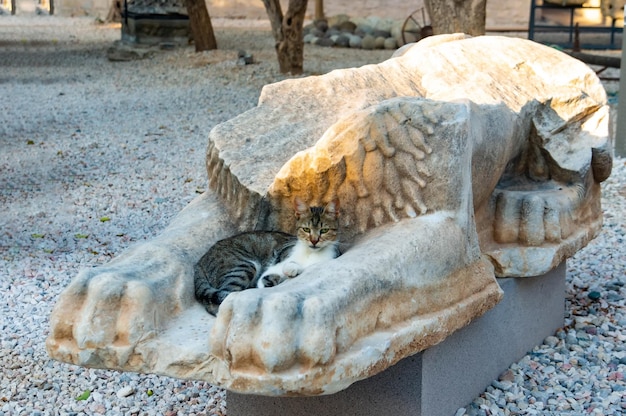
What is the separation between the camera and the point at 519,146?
13.0ft

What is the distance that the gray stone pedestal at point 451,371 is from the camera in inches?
121

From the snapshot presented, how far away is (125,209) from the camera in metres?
6.54

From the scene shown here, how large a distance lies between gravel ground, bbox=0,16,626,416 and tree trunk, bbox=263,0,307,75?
31 cm

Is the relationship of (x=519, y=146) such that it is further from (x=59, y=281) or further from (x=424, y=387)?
(x=59, y=281)

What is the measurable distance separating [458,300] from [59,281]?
2830mm

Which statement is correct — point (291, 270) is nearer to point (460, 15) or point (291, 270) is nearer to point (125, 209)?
point (125, 209)

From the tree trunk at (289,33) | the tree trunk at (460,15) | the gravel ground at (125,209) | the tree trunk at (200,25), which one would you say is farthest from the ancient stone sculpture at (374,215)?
the tree trunk at (200,25)

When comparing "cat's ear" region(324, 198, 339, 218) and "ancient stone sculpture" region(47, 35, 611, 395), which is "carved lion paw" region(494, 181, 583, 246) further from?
"cat's ear" region(324, 198, 339, 218)

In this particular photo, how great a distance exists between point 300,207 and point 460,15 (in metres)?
5.13

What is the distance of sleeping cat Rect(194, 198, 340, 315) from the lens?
9.55ft

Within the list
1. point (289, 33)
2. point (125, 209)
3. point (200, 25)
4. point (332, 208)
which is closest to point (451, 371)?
point (332, 208)

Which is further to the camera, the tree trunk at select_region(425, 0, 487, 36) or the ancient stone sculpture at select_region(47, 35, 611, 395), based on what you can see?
the tree trunk at select_region(425, 0, 487, 36)

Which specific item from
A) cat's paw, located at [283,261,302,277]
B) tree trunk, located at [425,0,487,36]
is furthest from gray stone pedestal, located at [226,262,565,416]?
tree trunk, located at [425,0,487,36]

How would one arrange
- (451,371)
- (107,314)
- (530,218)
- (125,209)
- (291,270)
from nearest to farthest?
(107,314) → (291,270) → (451,371) → (530,218) → (125,209)
